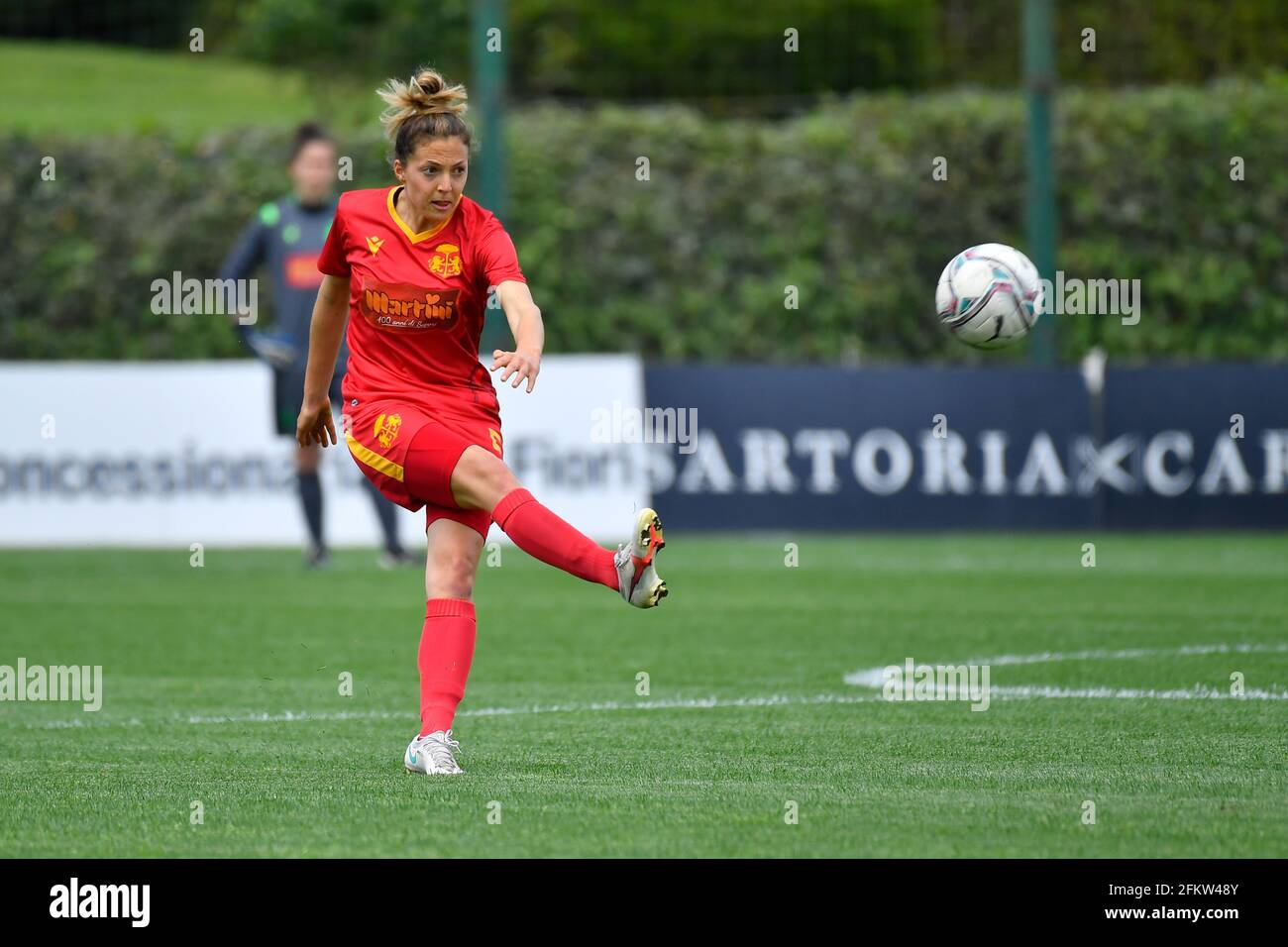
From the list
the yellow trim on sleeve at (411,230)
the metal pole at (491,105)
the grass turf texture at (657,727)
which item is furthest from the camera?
the metal pole at (491,105)

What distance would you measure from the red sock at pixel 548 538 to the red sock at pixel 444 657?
0.94 feet

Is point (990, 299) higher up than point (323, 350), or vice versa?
point (990, 299)

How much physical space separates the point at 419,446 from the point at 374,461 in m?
0.18

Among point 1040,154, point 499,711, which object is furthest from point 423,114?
point 1040,154

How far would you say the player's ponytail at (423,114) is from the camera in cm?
534

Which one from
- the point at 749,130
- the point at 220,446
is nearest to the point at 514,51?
the point at 749,130

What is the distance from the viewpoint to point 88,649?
27.9 feet

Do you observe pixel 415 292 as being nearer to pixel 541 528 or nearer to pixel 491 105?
pixel 541 528

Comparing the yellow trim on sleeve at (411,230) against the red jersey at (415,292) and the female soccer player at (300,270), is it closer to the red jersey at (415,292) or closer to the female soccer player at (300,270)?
the red jersey at (415,292)

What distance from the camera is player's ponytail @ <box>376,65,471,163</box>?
534 cm

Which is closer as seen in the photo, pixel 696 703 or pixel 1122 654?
pixel 696 703

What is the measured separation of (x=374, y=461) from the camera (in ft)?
18.2

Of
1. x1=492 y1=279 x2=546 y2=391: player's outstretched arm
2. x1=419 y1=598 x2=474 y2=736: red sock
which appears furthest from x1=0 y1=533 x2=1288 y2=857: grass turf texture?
x1=492 y1=279 x2=546 y2=391: player's outstretched arm

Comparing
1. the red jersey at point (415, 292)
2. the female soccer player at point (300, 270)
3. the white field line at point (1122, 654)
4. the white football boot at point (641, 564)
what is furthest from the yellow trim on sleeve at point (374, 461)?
the female soccer player at point (300, 270)
